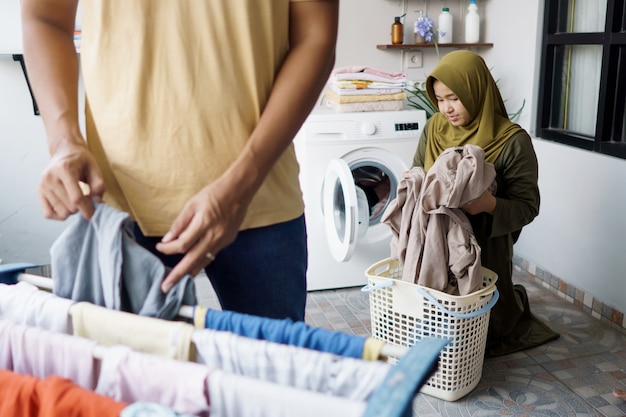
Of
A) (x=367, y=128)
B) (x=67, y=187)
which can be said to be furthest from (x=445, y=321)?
(x=67, y=187)

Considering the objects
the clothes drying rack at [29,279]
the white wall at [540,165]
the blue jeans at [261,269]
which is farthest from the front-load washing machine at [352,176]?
the clothes drying rack at [29,279]

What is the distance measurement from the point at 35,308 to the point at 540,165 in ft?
9.01

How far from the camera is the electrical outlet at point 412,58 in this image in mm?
3607

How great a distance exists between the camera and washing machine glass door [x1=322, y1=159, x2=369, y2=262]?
2.67m

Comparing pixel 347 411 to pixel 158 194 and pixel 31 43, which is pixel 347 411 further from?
pixel 31 43

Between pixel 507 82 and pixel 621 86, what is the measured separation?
0.76 m

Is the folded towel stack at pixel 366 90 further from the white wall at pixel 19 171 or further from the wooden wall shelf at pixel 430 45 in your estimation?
the white wall at pixel 19 171

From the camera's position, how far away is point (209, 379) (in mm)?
616

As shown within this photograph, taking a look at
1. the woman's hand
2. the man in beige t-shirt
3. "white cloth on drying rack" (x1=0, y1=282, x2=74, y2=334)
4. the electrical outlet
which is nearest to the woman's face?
the woman's hand

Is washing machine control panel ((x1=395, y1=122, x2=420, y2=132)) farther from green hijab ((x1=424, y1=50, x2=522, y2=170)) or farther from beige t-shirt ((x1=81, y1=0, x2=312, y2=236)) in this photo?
beige t-shirt ((x1=81, y1=0, x2=312, y2=236))

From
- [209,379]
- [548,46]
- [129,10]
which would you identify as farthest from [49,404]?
[548,46]

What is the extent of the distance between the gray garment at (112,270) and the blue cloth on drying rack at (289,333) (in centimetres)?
7

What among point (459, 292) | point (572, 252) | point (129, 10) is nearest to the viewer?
point (129, 10)

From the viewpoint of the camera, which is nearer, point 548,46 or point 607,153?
point 607,153
